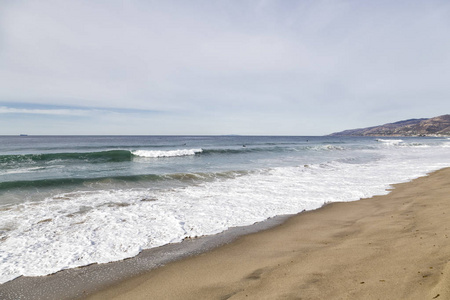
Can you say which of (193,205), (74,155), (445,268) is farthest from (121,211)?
(74,155)

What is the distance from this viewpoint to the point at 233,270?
13.0 ft

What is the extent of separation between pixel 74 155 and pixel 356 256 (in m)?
27.2

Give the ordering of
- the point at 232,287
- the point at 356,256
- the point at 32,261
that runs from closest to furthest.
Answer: the point at 232,287 → the point at 356,256 → the point at 32,261

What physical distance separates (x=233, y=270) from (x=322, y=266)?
140cm

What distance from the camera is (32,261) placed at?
4469mm

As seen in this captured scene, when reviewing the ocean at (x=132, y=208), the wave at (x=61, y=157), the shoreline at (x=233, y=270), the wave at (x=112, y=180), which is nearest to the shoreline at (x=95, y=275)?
the shoreline at (x=233, y=270)

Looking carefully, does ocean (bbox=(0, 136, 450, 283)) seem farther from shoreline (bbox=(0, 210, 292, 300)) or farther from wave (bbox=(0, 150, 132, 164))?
wave (bbox=(0, 150, 132, 164))

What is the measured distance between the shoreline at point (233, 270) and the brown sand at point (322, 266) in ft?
0.05

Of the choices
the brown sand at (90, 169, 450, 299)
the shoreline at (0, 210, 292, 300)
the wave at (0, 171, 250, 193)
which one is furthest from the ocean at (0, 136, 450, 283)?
the brown sand at (90, 169, 450, 299)

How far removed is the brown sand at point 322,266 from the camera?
295 cm

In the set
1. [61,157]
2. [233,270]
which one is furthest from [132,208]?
[61,157]

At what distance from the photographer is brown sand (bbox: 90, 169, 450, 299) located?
2.95 m

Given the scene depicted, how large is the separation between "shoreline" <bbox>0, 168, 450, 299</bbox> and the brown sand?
0.01 metres

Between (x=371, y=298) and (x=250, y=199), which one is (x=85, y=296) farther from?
(x=250, y=199)
